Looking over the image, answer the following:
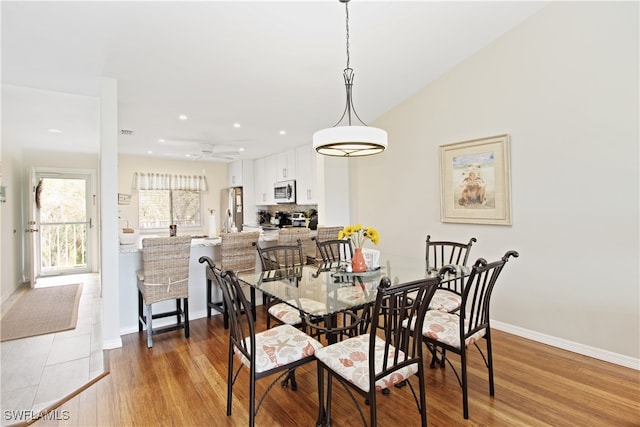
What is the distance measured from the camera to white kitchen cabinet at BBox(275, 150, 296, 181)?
5793mm

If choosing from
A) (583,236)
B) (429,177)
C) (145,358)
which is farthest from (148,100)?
(583,236)

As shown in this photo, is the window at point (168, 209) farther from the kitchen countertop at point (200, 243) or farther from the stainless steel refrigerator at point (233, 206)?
the kitchen countertop at point (200, 243)

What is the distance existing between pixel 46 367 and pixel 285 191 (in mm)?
4048

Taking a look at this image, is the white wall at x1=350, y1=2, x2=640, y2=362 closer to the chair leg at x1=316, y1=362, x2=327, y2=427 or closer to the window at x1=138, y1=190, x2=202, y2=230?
the chair leg at x1=316, y1=362, x2=327, y2=427

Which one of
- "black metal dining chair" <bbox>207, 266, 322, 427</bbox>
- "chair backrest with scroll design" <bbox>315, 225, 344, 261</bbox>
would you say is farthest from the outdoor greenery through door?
"black metal dining chair" <bbox>207, 266, 322, 427</bbox>

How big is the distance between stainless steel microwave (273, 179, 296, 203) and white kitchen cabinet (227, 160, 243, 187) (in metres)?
1.24

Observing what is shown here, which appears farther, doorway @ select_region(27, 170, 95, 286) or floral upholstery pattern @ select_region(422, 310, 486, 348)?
doorway @ select_region(27, 170, 95, 286)

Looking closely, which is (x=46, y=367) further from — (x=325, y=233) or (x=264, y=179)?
(x=264, y=179)

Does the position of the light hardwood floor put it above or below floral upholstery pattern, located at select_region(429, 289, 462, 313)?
below

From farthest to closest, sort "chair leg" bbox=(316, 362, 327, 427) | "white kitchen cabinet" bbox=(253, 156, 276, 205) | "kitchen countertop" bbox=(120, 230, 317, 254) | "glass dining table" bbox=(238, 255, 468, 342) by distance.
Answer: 1. "white kitchen cabinet" bbox=(253, 156, 276, 205)
2. "kitchen countertop" bbox=(120, 230, 317, 254)
3. "glass dining table" bbox=(238, 255, 468, 342)
4. "chair leg" bbox=(316, 362, 327, 427)

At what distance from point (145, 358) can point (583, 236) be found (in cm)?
382

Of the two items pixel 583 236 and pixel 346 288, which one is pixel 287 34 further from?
pixel 583 236

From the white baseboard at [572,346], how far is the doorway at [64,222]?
710 centimetres

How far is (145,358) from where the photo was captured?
268 centimetres
